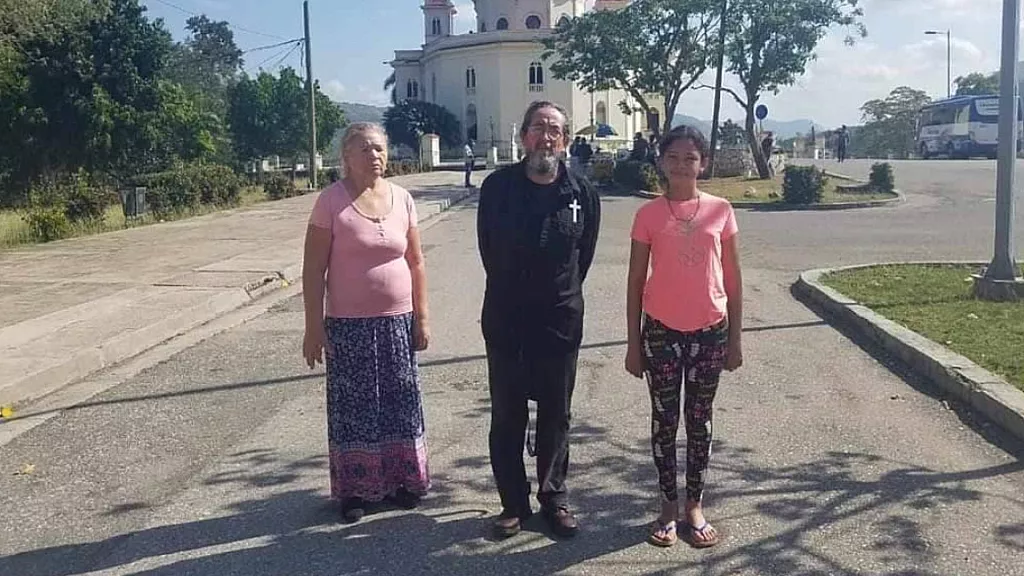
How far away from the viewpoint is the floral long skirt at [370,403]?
463 centimetres

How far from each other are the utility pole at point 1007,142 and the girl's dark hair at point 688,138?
6.39 metres

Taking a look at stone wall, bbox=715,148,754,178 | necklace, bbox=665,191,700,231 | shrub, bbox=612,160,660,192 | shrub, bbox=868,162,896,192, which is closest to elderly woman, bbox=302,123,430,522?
necklace, bbox=665,191,700,231

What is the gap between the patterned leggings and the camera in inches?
169

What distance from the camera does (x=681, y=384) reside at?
4410mm

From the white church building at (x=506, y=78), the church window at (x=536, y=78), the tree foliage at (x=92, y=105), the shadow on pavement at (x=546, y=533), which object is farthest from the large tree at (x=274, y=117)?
the shadow on pavement at (x=546, y=533)

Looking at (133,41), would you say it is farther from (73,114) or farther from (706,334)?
(706,334)

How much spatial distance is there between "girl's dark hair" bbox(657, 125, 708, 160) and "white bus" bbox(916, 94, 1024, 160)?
155 ft

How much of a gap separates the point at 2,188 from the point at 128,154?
4.56 metres

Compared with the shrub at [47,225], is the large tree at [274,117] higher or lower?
higher

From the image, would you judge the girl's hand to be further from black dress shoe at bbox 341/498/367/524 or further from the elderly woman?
black dress shoe at bbox 341/498/367/524

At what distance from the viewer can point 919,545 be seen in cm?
431

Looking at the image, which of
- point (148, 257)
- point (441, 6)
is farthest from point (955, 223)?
point (441, 6)

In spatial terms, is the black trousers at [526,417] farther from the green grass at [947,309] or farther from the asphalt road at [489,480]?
the green grass at [947,309]

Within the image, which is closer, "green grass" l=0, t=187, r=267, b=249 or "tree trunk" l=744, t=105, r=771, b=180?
"green grass" l=0, t=187, r=267, b=249
